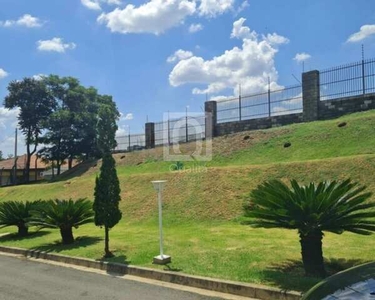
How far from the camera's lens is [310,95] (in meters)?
22.3

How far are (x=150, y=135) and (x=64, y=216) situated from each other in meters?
21.9

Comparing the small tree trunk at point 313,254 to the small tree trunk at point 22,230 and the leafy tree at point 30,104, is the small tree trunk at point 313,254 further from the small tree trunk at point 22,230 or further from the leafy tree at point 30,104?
the leafy tree at point 30,104

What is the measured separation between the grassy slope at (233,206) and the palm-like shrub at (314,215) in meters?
0.53

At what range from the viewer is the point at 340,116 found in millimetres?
21625

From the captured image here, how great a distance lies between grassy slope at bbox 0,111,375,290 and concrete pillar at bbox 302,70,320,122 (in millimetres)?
1330

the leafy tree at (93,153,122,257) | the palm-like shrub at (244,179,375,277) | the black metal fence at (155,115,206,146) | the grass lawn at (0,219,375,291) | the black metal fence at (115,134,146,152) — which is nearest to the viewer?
the palm-like shrub at (244,179,375,277)

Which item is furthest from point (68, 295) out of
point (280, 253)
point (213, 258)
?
point (280, 253)

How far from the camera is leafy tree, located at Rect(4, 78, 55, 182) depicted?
39.5 meters

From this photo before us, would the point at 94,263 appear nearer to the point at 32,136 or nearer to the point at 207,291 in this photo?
the point at 207,291

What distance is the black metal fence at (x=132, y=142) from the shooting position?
34625 millimetres

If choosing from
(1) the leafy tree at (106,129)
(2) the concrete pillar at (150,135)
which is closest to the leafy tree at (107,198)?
(1) the leafy tree at (106,129)

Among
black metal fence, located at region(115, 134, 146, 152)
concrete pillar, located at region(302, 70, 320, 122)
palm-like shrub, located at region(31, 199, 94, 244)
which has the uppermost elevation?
concrete pillar, located at region(302, 70, 320, 122)

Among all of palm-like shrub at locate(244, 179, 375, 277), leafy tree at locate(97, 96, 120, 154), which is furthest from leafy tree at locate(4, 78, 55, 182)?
palm-like shrub at locate(244, 179, 375, 277)

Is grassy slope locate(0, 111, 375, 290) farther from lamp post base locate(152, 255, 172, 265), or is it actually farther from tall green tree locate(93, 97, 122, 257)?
tall green tree locate(93, 97, 122, 257)
